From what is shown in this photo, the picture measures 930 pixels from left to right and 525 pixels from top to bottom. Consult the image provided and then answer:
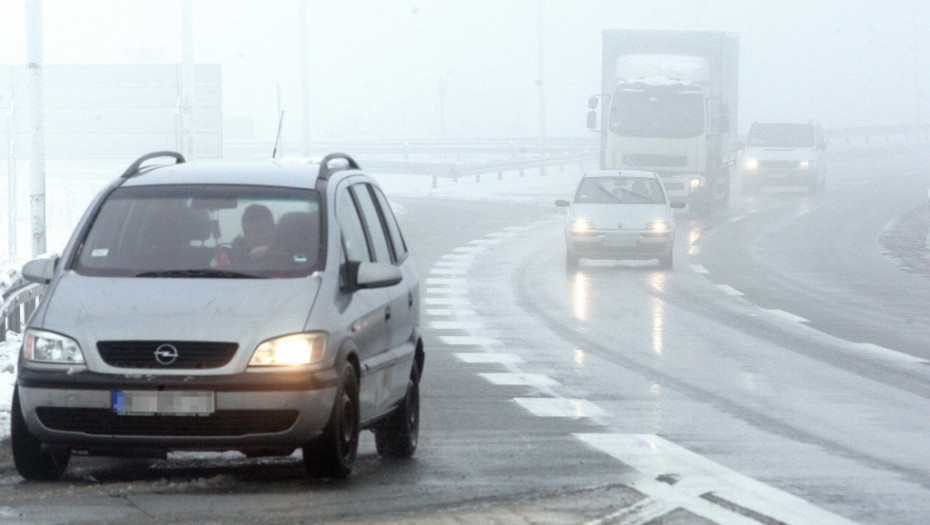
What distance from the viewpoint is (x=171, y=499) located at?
7.02 m

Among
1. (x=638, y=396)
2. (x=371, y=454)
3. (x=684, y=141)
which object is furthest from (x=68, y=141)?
(x=371, y=454)

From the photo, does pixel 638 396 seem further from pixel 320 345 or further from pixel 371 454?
pixel 320 345

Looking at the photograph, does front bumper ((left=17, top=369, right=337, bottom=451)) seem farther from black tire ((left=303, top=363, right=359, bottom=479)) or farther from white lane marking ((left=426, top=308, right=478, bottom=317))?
white lane marking ((left=426, top=308, right=478, bottom=317))

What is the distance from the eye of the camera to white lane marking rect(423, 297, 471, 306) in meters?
19.3

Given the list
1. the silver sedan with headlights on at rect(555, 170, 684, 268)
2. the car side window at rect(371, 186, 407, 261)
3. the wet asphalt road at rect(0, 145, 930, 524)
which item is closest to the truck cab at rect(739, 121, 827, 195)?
the wet asphalt road at rect(0, 145, 930, 524)

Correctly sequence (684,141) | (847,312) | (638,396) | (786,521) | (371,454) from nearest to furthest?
(786,521) → (371,454) → (638,396) → (847,312) → (684,141)

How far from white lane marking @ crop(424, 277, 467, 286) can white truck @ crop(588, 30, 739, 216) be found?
45.1ft

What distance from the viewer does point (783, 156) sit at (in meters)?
48.0

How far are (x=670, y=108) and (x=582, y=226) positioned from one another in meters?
12.4

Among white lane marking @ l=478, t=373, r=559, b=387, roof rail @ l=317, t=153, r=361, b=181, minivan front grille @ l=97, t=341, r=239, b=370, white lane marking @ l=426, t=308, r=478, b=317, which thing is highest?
roof rail @ l=317, t=153, r=361, b=181

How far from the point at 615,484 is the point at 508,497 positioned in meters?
0.66

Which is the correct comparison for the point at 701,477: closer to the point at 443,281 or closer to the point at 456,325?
the point at 456,325

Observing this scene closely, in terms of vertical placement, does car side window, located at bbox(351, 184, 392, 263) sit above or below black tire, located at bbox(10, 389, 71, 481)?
above

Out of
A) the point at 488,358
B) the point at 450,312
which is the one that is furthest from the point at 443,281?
the point at 488,358
